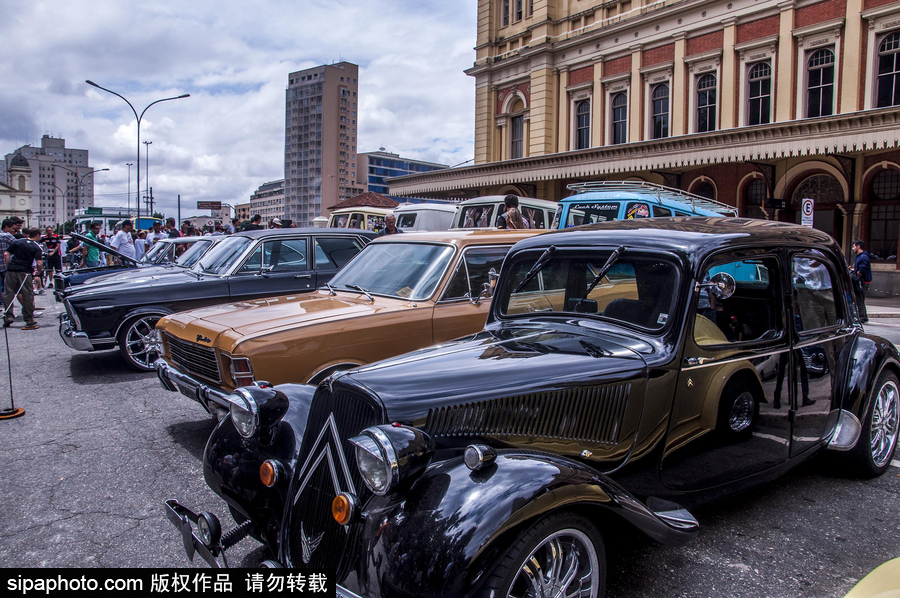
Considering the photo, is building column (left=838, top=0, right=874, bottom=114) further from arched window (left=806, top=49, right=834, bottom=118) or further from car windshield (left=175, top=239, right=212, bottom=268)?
car windshield (left=175, top=239, right=212, bottom=268)

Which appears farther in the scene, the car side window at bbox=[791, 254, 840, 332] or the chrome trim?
the car side window at bbox=[791, 254, 840, 332]

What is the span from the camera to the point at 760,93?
2017 centimetres

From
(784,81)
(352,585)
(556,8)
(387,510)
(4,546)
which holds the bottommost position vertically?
(4,546)

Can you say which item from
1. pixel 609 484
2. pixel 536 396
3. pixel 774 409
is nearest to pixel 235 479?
pixel 536 396

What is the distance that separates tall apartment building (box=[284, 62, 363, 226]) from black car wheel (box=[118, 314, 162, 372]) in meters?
113

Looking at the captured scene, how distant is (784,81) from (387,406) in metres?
21.4

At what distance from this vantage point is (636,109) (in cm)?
2359

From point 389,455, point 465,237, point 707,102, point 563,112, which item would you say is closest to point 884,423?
point 465,237

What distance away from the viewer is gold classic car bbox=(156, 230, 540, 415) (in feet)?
14.1

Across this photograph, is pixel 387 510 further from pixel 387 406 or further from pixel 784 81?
pixel 784 81

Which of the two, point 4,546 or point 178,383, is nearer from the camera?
point 4,546

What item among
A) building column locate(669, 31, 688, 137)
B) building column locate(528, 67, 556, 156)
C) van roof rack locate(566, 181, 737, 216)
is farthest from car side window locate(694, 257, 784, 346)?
building column locate(528, 67, 556, 156)

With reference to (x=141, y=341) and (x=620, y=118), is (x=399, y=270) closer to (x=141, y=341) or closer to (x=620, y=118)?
(x=141, y=341)

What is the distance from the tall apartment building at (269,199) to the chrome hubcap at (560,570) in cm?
15670
